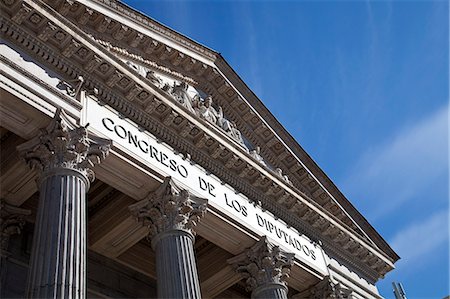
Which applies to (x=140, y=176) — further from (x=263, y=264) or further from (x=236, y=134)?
(x=236, y=134)

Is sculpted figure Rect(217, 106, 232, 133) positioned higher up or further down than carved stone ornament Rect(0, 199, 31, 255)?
higher up

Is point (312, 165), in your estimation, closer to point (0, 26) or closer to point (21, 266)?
point (21, 266)

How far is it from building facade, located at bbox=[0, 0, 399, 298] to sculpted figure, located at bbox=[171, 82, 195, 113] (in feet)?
0.16

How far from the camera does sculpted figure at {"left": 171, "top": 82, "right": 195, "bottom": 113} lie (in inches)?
794

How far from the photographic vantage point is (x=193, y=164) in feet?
60.8

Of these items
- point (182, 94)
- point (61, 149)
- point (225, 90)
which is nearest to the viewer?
point (61, 149)

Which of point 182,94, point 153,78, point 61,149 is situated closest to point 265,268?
point 182,94

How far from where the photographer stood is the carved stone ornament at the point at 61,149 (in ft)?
46.3

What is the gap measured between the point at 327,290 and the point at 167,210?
8203 mm

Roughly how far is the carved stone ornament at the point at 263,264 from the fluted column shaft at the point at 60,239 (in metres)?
7.04

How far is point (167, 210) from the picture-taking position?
1645 centimetres

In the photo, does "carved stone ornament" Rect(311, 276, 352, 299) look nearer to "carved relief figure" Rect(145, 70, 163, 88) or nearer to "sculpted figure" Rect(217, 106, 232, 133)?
"sculpted figure" Rect(217, 106, 232, 133)

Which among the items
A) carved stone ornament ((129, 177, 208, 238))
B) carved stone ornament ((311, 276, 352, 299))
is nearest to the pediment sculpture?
carved stone ornament ((129, 177, 208, 238))

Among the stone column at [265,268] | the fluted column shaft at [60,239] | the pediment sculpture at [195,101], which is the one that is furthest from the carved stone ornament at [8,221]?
the stone column at [265,268]
